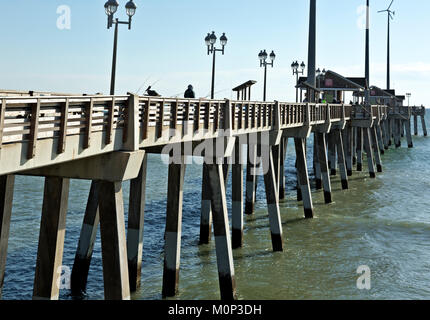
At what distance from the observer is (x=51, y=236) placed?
8.55m

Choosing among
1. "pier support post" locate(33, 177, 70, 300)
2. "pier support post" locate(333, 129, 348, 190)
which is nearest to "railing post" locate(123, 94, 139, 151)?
"pier support post" locate(33, 177, 70, 300)

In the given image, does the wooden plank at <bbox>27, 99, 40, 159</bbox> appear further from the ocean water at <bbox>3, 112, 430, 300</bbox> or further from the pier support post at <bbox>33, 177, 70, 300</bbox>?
the ocean water at <bbox>3, 112, 430, 300</bbox>

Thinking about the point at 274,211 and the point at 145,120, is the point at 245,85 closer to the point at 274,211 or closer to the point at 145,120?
the point at 274,211

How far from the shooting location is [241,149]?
50.7 feet

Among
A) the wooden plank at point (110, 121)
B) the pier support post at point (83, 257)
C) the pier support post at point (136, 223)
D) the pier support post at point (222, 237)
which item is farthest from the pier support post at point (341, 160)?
the wooden plank at point (110, 121)

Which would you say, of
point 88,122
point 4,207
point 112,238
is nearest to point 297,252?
point 112,238

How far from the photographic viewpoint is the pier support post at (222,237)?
12.0m

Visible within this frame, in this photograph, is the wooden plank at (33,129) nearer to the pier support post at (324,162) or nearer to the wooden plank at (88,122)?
the wooden plank at (88,122)

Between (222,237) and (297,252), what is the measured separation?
17.0 feet

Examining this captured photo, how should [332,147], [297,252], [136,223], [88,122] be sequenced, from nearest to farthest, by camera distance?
[88,122] < [136,223] < [297,252] < [332,147]

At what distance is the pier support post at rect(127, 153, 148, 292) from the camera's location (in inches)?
496

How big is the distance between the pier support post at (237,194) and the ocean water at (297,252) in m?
0.44

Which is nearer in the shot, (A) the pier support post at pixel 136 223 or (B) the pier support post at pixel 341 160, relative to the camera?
(A) the pier support post at pixel 136 223

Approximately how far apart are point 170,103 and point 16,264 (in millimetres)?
8074
